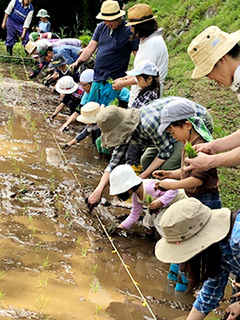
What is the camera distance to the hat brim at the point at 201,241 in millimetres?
2418

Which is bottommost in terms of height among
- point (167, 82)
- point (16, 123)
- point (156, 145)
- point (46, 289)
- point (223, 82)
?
point (16, 123)

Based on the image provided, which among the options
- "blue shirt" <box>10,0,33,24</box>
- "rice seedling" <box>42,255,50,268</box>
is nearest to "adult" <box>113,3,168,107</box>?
"rice seedling" <box>42,255,50,268</box>

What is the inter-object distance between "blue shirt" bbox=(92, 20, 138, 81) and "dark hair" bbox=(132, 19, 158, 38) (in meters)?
0.84

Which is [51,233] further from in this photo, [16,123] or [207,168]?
[16,123]

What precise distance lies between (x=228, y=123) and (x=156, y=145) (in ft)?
7.00

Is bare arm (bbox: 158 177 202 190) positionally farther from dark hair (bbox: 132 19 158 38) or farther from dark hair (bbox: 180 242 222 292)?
dark hair (bbox: 132 19 158 38)

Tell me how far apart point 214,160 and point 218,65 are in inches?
22.7

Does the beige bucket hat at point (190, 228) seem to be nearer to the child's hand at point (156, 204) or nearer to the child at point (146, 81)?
the child's hand at point (156, 204)

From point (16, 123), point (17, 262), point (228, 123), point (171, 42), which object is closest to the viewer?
point (17, 262)

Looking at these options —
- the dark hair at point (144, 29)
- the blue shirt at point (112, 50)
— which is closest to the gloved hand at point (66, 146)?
the blue shirt at point (112, 50)

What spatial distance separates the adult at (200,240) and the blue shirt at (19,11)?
9.95 meters

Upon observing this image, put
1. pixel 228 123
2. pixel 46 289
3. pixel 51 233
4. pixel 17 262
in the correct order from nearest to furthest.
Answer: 1. pixel 46 289
2. pixel 17 262
3. pixel 51 233
4. pixel 228 123

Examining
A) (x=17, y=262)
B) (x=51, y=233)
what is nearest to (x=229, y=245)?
(x=17, y=262)

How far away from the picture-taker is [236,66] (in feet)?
10.3
